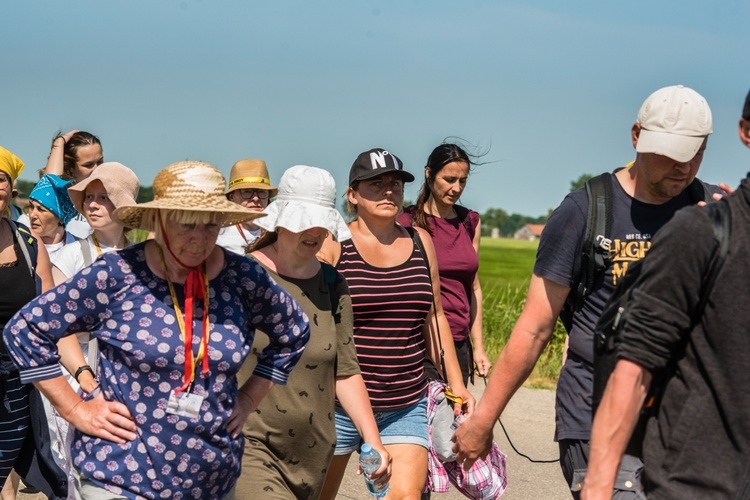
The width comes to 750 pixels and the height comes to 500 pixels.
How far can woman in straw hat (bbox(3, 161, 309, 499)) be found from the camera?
3646 mm

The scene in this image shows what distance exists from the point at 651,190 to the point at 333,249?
2.06 metres

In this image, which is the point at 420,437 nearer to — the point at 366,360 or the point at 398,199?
the point at 366,360

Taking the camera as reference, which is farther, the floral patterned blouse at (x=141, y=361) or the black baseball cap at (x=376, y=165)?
the black baseball cap at (x=376, y=165)

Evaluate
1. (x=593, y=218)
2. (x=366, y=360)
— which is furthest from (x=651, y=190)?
(x=366, y=360)

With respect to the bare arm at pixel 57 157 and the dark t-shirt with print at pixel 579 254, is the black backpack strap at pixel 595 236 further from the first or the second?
the bare arm at pixel 57 157

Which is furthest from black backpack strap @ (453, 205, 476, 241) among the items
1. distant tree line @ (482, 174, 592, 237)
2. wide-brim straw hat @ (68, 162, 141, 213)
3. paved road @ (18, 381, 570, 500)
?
distant tree line @ (482, 174, 592, 237)

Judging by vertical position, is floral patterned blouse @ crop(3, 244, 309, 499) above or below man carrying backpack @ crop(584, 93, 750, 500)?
below

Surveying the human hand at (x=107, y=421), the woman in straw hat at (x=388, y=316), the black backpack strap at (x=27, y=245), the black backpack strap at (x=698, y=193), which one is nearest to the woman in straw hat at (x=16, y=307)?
the black backpack strap at (x=27, y=245)

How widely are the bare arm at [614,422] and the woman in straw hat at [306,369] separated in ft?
5.96

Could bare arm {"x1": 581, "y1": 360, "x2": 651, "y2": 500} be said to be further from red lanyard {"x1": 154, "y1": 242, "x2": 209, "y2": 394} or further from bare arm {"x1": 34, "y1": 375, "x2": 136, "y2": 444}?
bare arm {"x1": 34, "y1": 375, "x2": 136, "y2": 444}

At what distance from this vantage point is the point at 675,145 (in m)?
3.65

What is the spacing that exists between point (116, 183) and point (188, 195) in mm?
1758

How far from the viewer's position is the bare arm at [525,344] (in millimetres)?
4000

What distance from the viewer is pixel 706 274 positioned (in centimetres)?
281
